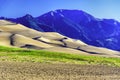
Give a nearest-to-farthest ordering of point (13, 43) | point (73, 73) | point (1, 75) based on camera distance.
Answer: point (1, 75)
point (73, 73)
point (13, 43)

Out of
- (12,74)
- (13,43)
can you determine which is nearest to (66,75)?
(12,74)

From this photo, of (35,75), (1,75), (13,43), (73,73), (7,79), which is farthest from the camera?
(13,43)

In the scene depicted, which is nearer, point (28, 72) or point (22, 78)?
point (22, 78)

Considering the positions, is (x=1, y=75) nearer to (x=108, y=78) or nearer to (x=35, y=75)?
(x=35, y=75)

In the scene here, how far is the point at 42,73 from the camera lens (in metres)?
40.0

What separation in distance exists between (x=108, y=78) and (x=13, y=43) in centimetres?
16322

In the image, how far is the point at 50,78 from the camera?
3606cm

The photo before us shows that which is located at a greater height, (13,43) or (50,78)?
(13,43)

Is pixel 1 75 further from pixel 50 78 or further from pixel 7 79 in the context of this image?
pixel 50 78

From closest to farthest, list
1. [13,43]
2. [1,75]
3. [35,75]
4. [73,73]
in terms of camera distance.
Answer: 1. [1,75]
2. [35,75]
3. [73,73]
4. [13,43]

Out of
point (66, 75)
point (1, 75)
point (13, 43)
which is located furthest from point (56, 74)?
point (13, 43)

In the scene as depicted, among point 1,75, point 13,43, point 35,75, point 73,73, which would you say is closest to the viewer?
point 1,75

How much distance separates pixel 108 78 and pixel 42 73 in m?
Answer: 7.18

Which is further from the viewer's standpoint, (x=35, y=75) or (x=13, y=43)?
(x=13, y=43)
